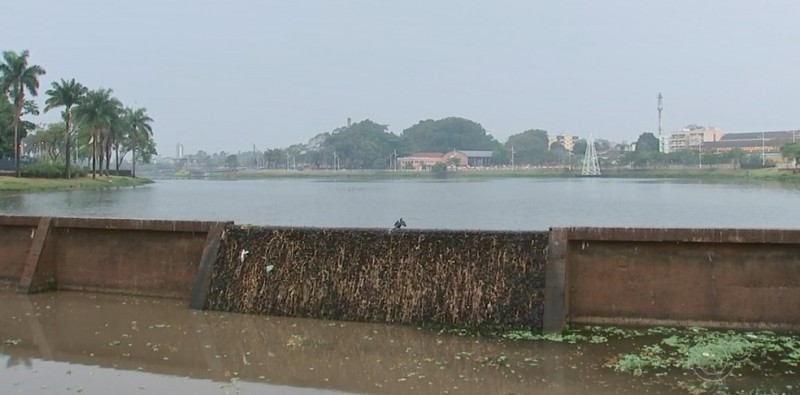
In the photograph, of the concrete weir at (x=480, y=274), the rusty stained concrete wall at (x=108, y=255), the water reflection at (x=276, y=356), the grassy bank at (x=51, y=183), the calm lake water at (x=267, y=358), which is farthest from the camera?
the grassy bank at (x=51, y=183)

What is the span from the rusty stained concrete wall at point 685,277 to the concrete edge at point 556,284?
206mm

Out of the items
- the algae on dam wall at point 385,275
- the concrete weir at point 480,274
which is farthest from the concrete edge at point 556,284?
the algae on dam wall at point 385,275

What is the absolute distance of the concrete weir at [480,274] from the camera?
9.83m

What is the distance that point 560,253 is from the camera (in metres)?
10.1

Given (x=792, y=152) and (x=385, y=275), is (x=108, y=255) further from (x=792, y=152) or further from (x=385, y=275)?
(x=792, y=152)

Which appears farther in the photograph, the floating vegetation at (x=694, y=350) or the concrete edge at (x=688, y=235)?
the concrete edge at (x=688, y=235)

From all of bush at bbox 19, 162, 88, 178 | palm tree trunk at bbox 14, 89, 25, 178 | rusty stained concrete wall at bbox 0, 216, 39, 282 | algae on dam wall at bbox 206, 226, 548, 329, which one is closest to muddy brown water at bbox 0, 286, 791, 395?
algae on dam wall at bbox 206, 226, 548, 329

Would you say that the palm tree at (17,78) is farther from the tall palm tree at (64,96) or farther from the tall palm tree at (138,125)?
the tall palm tree at (138,125)

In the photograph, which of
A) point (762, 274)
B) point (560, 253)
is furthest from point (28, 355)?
point (762, 274)

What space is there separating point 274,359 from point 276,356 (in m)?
0.12

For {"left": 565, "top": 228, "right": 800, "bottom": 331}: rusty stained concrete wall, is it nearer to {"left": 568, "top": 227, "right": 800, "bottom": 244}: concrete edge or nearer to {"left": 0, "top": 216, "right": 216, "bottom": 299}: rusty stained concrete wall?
{"left": 568, "top": 227, "right": 800, "bottom": 244}: concrete edge

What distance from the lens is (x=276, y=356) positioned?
9.41 m

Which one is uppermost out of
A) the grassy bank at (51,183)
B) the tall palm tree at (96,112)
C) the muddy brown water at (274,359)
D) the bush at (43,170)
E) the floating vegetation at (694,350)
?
the tall palm tree at (96,112)

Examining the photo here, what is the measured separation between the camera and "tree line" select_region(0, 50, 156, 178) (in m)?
76.8
